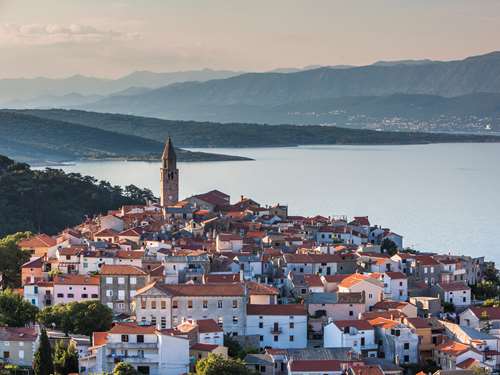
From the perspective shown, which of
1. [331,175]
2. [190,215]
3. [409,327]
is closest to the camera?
[409,327]

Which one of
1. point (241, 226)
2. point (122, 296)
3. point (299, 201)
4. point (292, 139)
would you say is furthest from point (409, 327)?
point (292, 139)

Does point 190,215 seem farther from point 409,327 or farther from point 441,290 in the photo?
point 409,327

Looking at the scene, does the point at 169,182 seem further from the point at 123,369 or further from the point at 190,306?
the point at 123,369

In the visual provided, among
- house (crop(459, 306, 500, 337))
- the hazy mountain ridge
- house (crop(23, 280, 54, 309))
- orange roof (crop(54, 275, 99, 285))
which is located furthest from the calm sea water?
house (crop(23, 280, 54, 309))

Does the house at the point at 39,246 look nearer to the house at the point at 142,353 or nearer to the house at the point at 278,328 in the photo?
the house at the point at 278,328

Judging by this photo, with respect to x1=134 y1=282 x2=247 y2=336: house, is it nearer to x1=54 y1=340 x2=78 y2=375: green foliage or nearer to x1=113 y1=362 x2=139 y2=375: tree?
x1=54 y1=340 x2=78 y2=375: green foliage

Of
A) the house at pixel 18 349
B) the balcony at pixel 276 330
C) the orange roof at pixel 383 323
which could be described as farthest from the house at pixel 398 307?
the house at pixel 18 349

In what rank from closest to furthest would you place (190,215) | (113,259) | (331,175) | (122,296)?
(122,296), (113,259), (190,215), (331,175)
